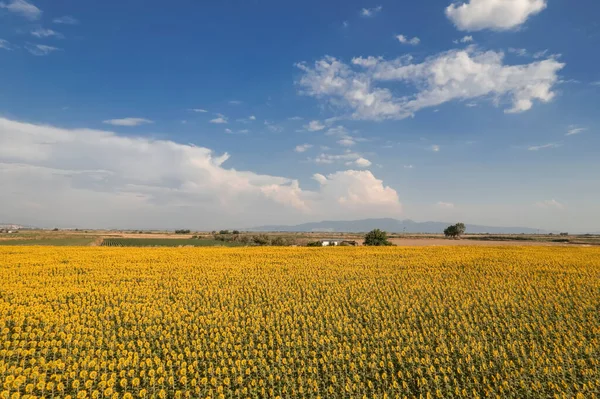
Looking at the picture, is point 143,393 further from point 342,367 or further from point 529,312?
point 529,312

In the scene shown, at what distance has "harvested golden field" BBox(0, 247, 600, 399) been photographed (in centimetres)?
1105

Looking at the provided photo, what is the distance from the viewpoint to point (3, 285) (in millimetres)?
21422

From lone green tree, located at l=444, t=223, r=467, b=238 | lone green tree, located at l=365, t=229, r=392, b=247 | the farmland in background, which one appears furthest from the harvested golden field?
lone green tree, located at l=444, t=223, r=467, b=238

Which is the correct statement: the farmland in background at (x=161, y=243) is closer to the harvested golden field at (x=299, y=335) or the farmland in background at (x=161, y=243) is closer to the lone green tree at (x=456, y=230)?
the harvested golden field at (x=299, y=335)

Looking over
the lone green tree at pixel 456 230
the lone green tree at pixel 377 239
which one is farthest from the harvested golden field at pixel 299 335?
the lone green tree at pixel 456 230

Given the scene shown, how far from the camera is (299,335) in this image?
Answer: 14.5m

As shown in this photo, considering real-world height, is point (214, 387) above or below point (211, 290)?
below

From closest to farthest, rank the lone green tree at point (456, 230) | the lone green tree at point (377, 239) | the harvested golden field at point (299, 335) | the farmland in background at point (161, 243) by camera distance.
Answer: the harvested golden field at point (299, 335)
the lone green tree at point (377, 239)
the farmland in background at point (161, 243)
the lone green tree at point (456, 230)

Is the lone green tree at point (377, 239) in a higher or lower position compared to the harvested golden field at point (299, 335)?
higher

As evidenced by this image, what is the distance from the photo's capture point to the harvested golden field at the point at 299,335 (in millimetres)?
11047

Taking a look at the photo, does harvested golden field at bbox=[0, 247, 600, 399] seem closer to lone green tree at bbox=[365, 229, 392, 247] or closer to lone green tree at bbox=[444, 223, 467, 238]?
lone green tree at bbox=[365, 229, 392, 247]

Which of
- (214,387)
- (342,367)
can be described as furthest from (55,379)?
(342,367)

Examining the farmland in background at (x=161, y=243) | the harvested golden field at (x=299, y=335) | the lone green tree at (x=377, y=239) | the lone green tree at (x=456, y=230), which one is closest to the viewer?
the harvested golden field at (x=299, y=335)

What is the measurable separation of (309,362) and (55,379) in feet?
26.7
